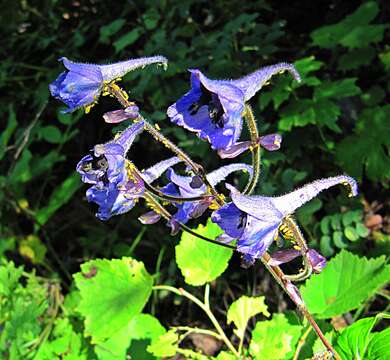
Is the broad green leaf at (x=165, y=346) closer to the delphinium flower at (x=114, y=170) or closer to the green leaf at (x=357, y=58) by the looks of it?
→ the delphinium flower at (x=114, y=170)

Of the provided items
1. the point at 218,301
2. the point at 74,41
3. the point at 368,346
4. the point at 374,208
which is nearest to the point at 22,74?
the point at 74,41

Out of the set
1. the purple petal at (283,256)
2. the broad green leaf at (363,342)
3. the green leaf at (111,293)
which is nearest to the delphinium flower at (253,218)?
the purple petal at (283,256)

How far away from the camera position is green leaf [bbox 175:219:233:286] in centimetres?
235

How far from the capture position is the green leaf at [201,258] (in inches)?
92.4

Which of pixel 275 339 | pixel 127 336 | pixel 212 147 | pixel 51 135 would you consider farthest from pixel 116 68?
pixel 51 135

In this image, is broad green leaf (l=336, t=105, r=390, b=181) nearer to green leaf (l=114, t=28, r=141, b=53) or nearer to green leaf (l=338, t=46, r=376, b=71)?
green leaf (l=338, t=46, r=376, b=71)

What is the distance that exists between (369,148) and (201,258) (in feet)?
4.27

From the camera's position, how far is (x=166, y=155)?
414 cm

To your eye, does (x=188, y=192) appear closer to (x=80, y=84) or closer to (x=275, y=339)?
(x=80, y=84)

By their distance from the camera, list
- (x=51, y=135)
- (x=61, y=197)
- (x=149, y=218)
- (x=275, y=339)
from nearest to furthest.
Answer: (x=149, y=218)
(x=275, y=339)
(x=61, y=197)
(x=51, y=135)

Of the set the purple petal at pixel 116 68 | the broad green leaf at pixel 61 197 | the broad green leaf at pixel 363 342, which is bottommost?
the broad green leaf at pixel 61 197

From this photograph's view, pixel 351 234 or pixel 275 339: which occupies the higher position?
pixel 275 339

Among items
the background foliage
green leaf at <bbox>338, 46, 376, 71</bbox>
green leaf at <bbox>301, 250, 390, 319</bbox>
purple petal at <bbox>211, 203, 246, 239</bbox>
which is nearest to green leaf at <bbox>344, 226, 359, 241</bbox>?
the background foliage

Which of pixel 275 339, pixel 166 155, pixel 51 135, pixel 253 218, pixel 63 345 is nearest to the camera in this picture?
pixel 253 218
